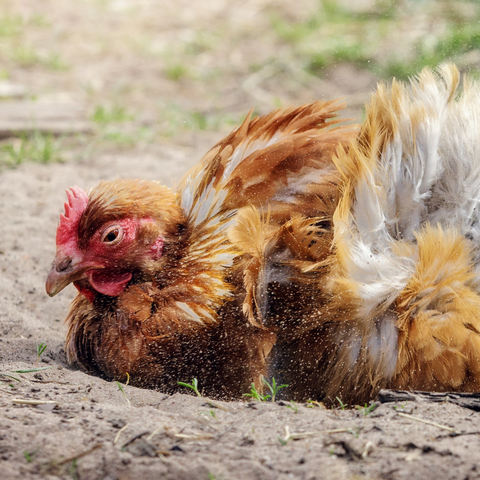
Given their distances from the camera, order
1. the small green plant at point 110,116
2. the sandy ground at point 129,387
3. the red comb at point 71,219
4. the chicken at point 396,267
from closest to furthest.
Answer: the sandy ground at point 129,387 < the chicken at point 396,267 < the red comb at point 71,219 < the small green plant at point 110,116

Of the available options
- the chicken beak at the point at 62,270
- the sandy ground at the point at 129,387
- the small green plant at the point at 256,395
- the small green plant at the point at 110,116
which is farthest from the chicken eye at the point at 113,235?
the small green plant at the point at 110,116

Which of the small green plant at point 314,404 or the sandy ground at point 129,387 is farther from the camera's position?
the small green plant at point 314,404

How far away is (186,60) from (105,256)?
574cm

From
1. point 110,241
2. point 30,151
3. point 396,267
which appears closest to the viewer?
point 396,267

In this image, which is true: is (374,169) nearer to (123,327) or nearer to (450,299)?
(450,299)

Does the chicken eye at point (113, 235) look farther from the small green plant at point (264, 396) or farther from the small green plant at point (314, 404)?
the small green plant at point (314, 404)

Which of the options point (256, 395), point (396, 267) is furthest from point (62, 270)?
point (396, 267)

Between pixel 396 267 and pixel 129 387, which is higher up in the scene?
pixel 396 267

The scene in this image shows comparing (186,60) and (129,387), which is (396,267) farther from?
(186,60)

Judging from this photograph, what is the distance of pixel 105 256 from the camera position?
2645 millimetres

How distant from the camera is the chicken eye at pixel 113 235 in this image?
2627 mm

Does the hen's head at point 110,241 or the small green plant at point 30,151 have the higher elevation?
the small green plant at point 30,151

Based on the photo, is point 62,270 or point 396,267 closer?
point 396,267

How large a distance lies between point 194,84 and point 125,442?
237 inches
